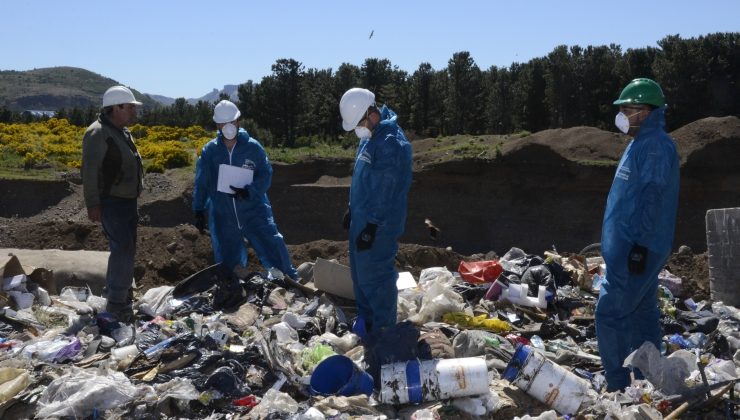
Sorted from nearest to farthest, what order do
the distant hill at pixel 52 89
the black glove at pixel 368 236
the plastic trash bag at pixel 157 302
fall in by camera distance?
the black glove at pixel 368 236
the plastic trash bag at pixel 157 302
the distant hill at pixel 52 89

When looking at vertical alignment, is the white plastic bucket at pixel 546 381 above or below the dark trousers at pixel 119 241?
below

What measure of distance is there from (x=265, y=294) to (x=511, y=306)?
215 cm

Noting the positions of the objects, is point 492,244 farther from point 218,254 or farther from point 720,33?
point 720,33

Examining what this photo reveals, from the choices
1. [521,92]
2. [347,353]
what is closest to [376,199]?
[347,353]

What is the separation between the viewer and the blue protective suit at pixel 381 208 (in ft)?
16.8

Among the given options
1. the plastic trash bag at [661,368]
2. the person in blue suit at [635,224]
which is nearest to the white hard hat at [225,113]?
the person in blue suit at [635,224]

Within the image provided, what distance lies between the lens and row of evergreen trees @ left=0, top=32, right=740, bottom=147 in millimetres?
23344

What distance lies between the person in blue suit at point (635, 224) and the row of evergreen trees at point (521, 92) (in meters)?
20.3

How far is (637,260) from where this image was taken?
14.0ft

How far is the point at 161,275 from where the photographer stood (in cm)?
857

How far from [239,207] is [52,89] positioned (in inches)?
3566

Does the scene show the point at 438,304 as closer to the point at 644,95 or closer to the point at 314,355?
the point at 314,355

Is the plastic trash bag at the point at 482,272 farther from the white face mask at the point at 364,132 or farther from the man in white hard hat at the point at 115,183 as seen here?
the man in white hard hat at the point at 115,183

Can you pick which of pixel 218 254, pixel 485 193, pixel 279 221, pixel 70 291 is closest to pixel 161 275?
pixel 218 254
